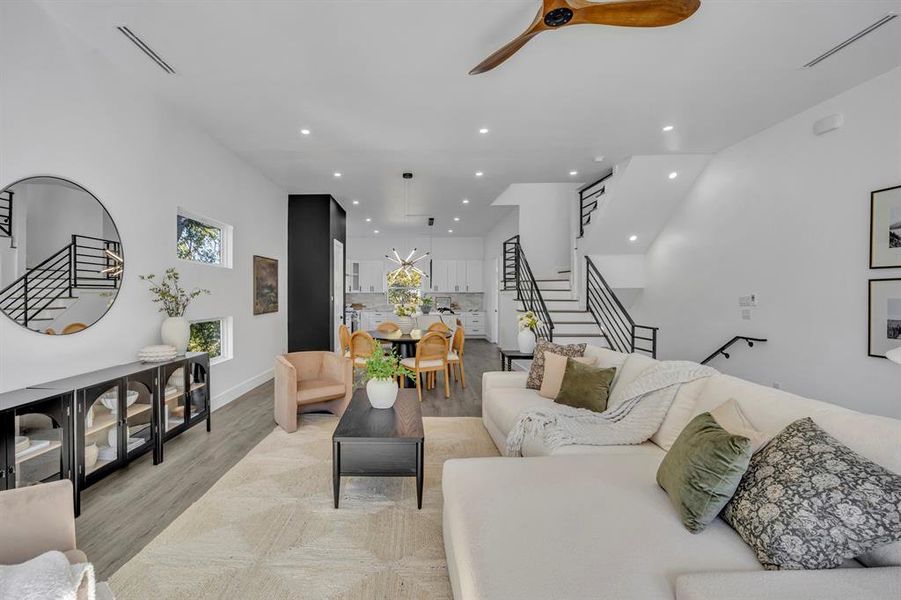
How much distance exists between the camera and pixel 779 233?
13.3 feet

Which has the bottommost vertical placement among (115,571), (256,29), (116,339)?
(115,571)

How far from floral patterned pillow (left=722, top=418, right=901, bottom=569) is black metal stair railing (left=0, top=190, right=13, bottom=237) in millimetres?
3917

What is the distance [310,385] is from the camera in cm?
384

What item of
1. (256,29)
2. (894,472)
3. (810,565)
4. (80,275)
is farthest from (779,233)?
(80,275)

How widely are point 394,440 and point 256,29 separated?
2.82 metres

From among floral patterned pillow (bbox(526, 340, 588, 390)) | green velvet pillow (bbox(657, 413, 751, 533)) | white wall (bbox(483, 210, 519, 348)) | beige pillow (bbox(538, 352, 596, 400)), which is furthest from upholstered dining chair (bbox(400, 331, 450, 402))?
white wall (bbox(483, 210, 519, 348))

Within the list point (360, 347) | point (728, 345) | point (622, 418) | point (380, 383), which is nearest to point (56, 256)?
point (380, 383)

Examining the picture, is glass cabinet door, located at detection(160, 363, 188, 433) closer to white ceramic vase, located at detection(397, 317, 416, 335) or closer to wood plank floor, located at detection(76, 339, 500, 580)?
wood plank floor, located at detection(76, 339, 500, 580)

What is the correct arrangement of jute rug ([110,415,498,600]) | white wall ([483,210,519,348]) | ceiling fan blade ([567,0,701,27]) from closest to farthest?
jute rug ([110,415,498,600])
ceiling fan blade ([567,0,701,27])
white wall ([483,210,519,348])

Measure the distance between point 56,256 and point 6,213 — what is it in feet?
1.23

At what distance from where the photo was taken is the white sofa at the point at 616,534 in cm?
107

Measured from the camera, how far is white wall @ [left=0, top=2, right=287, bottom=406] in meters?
2.29

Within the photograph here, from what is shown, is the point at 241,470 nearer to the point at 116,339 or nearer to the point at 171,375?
the point at 171,375

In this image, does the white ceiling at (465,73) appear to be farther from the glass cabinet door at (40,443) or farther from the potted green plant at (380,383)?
the glass cabinet door at (40,443)
